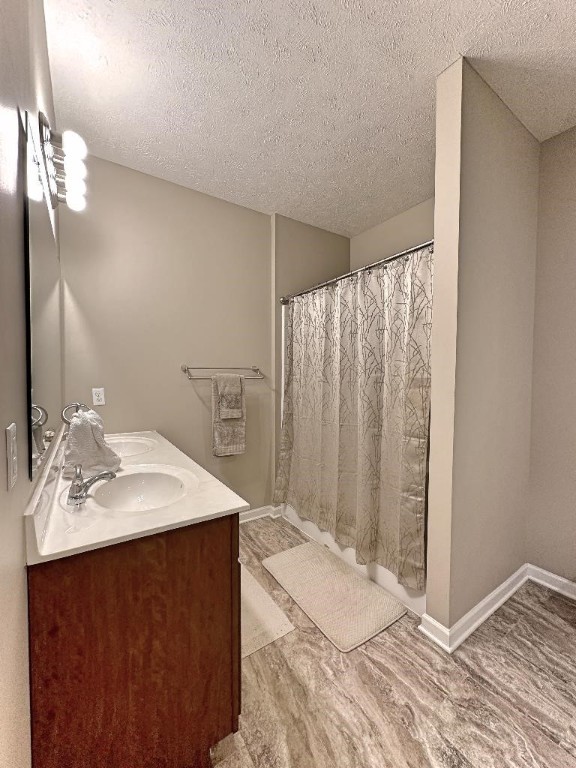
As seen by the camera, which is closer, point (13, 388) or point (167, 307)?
point (13, 388)

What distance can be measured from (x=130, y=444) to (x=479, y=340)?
1.92 m

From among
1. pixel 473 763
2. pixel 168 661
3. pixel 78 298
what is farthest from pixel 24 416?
pixel 473 763

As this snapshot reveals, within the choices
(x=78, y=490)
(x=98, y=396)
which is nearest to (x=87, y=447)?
(x=78, y=490)

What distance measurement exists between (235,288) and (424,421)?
5.52 feet

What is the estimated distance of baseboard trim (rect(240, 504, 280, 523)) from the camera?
97.7 inches

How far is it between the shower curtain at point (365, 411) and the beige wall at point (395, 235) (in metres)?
0.81

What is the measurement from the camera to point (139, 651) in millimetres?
814

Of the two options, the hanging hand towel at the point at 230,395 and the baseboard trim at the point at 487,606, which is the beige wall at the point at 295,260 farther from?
the baseboard trim at the point at 487,606

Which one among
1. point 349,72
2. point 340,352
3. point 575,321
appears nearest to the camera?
point 349,72

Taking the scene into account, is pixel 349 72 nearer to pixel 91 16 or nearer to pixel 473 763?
pixel 91 16

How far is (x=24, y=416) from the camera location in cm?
71

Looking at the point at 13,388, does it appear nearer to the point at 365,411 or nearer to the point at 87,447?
the point at 87,447

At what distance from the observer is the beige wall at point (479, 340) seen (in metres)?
1.28

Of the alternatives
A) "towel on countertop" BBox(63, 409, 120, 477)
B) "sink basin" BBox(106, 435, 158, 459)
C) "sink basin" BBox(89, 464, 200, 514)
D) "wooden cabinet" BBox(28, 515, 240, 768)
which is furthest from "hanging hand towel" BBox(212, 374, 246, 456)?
"wooden cabinet" BBox(28, 515, 240, 768)
